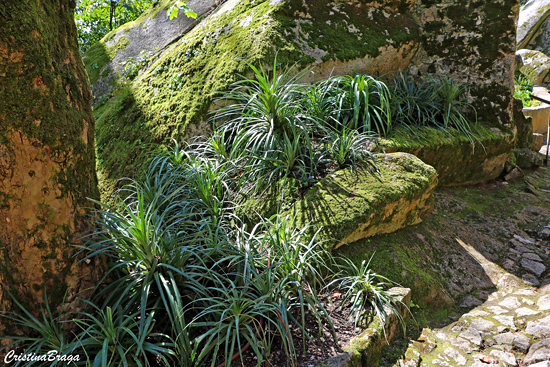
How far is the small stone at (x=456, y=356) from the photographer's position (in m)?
2.32

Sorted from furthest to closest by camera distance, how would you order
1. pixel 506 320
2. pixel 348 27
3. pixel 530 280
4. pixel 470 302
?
pixel 348 27 < pixel 530 280 < pixel 470 302 < pixel 506 320

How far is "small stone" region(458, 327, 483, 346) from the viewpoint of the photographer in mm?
2490

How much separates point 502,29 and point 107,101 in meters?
4.61

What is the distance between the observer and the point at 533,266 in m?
3.32

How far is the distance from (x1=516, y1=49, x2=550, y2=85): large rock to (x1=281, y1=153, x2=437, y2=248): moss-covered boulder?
8.75 metres

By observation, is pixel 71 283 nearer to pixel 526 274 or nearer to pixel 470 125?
pixel 526 274

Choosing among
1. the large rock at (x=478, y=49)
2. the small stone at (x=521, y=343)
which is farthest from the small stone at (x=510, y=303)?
the large rock at (x=478, y=49)

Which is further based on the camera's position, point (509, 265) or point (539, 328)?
point (509, 265)

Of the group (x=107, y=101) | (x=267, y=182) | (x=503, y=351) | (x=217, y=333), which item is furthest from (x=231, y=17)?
(x=503, y=351)

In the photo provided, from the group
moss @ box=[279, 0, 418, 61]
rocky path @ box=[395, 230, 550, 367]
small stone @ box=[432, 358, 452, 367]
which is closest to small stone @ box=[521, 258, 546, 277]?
rocky path @ box=[395, 230, 550, 367]

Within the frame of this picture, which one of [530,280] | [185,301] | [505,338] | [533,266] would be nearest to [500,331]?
[505,338]

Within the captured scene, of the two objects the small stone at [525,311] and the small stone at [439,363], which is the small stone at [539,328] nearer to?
the small stone at [525,311]

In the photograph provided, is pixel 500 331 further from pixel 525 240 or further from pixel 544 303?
pixel 525 240

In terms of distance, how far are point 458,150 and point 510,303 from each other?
171 cm
